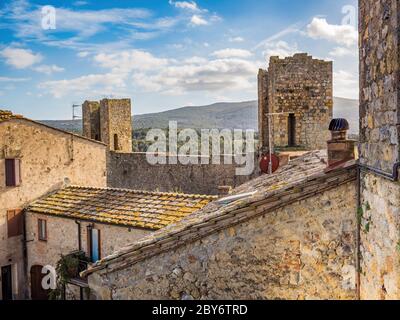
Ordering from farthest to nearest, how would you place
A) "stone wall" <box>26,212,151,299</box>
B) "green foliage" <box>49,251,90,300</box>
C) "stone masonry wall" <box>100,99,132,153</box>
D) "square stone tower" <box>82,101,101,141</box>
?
"square stone tower" <box>82,101,101,141</box>
"stone masonry wall" <box>100,99,132,153</box>
"green foliage" <box>49,251,90,300</box>
"stone wall" <box>26,212,151,299</box>

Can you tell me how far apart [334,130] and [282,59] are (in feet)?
34.0

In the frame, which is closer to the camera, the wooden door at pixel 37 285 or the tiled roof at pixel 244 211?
the tiled roof at pixel 244 211

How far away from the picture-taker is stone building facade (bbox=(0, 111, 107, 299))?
15102mm

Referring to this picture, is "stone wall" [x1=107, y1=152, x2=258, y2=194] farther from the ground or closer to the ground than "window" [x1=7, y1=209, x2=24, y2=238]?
farther from the ground

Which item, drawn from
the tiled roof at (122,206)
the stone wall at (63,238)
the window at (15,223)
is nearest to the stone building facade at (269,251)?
the tiled roof at (122,206)

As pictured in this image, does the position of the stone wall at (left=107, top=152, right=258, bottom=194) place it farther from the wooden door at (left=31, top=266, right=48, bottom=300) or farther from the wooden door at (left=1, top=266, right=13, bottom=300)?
the wooden door at (left=1, top=266, right=13, bottom=300)

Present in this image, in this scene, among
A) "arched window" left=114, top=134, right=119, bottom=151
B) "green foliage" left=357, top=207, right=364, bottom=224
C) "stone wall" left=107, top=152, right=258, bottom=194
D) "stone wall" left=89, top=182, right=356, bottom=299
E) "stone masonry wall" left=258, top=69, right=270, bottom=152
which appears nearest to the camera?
"green foliage" left=357, top=207, right=364, bottom=224

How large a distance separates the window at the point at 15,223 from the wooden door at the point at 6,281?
1285 mm

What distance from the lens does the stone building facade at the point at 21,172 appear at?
595 inches

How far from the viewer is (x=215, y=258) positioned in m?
4.68

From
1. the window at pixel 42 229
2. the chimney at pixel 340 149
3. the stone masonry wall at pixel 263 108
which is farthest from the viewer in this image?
the stone masonry wall at pixel 263 108

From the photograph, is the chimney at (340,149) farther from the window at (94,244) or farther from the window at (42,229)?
the window at (42,229)

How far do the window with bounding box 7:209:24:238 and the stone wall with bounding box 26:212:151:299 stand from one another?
28 centimetres

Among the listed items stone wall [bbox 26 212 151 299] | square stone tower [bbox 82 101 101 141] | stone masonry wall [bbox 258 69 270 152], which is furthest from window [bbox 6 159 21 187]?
square stone tower [bbox 82 101 101 141]
